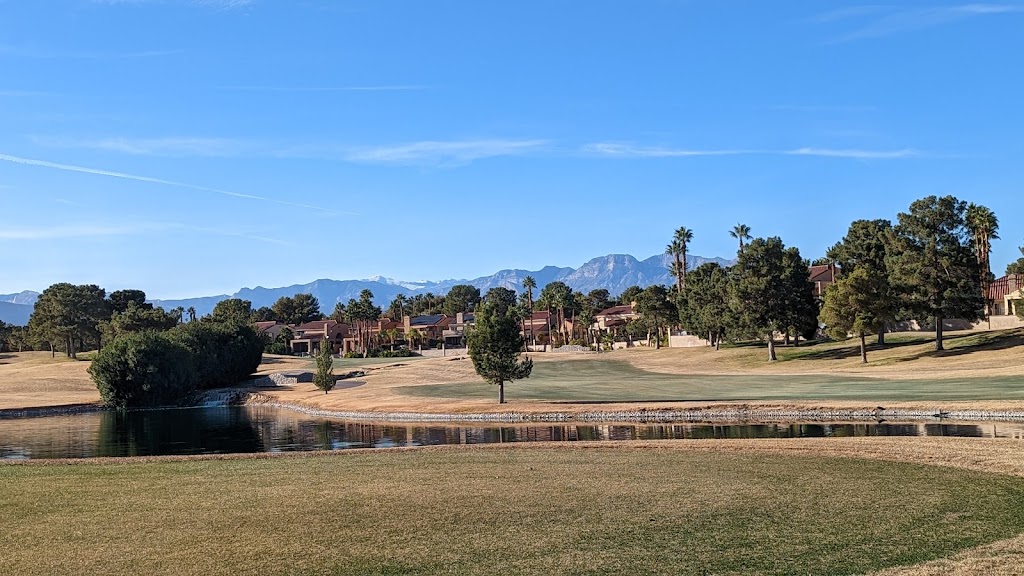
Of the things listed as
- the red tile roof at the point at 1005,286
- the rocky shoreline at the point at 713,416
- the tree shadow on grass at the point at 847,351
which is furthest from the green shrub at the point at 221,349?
the red tile roof at the point at 1005,286

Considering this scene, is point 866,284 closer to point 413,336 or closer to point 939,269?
point 939,269

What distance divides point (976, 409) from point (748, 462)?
2149 centimetres

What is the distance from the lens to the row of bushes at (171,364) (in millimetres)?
87125

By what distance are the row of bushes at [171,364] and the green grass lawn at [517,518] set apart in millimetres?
67004

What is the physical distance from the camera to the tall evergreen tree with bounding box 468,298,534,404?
5753 cm

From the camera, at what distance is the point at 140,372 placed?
8812cm

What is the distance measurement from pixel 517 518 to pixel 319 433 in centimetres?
3661

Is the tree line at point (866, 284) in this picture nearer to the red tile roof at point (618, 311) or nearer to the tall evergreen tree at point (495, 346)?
the tall evergreen tree at point (495, 346)

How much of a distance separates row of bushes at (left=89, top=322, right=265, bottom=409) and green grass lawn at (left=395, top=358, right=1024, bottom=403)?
28.4 m

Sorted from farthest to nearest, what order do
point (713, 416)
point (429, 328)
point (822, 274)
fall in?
point (429, 328) < point (822, 274) < point (713, 416)

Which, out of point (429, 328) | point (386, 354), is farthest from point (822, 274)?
point (429, 328)

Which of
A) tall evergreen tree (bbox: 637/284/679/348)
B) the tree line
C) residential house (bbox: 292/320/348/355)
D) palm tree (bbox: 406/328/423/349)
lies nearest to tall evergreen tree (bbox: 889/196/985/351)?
the tree line

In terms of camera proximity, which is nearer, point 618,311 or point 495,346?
point 495,346

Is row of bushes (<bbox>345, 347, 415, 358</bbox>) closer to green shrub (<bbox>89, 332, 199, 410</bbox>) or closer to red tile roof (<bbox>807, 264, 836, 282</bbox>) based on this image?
green shrub (<bbox>89, 332, 199, 410</bbox>)
